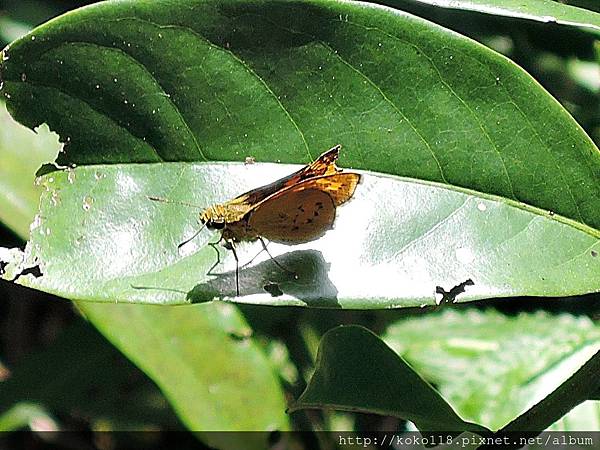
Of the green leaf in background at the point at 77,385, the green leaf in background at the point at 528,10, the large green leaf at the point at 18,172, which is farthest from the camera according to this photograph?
the green leaf in background at the point at 77,385

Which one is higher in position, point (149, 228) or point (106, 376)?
point (106, 376)

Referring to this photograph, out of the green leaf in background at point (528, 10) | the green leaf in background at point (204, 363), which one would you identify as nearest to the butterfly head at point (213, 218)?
the green leaf in background at point (528, 10)

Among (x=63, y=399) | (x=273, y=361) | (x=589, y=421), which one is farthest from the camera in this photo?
(x=63, y=399)

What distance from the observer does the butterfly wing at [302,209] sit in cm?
124

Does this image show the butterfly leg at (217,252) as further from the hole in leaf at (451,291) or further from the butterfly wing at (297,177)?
the hole in leaf at (451,291)

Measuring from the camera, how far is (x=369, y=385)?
4.05ft

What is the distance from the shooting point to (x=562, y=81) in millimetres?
2391

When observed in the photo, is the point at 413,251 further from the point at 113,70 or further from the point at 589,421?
the point at 589,421

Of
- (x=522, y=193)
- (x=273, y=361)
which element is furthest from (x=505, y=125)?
(x=273, y=361)

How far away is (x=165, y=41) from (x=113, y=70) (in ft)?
0.28

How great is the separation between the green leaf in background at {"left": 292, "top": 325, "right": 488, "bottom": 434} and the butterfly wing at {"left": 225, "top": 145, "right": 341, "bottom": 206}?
21 cm

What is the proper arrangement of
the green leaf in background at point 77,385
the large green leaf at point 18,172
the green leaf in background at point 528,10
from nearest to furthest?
the green leaf in background at point 528,10
the large green leaf at point 18,172
the green leaf in background at point 77,385

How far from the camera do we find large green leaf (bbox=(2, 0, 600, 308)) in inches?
46.6

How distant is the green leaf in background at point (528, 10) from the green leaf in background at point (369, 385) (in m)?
0.45
